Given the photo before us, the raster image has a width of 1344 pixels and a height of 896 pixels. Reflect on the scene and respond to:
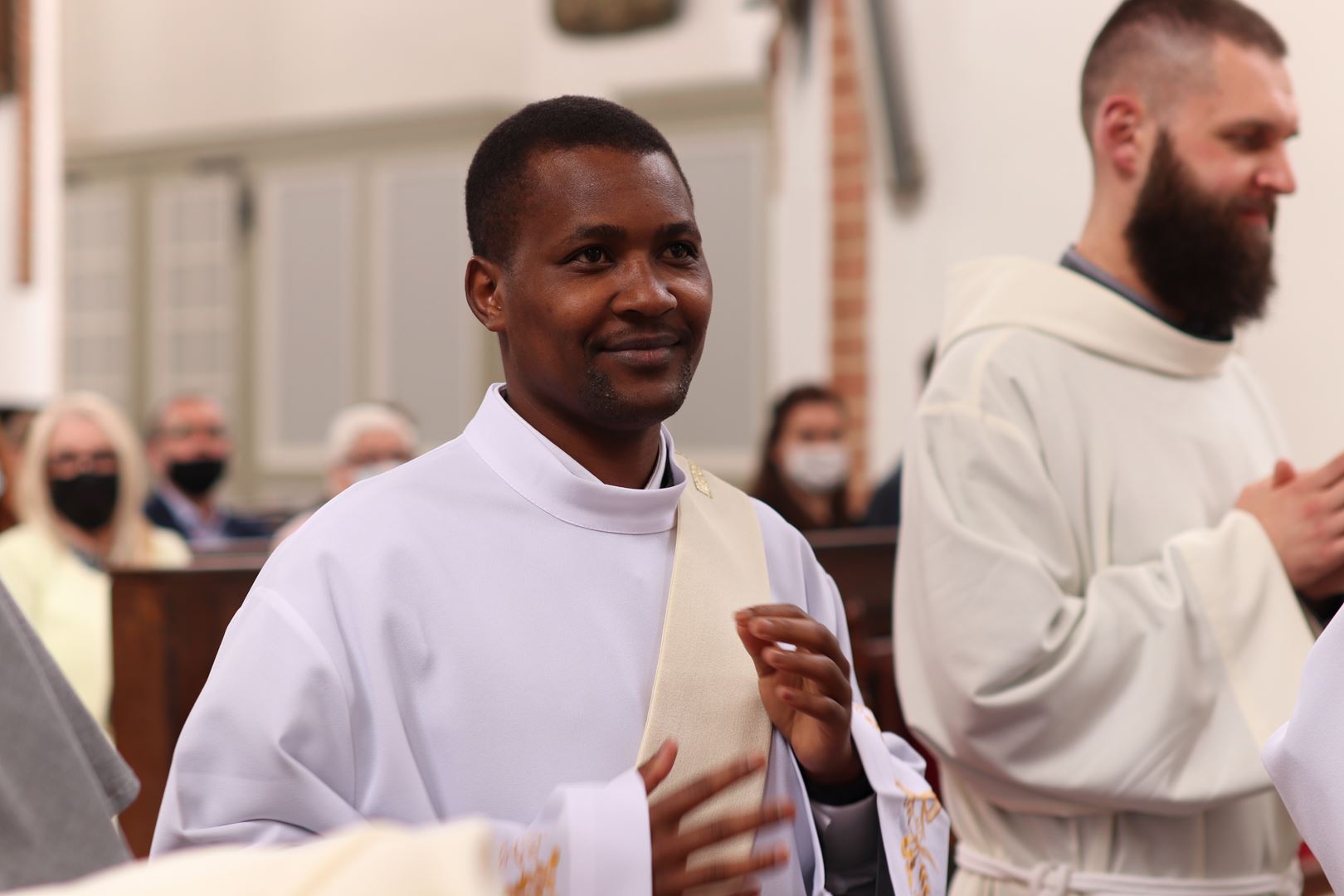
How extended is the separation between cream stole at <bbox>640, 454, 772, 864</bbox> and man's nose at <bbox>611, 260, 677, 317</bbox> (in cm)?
25

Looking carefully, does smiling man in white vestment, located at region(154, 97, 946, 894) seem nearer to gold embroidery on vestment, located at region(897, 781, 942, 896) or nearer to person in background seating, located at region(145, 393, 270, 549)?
gold embroidery on vestment, located at region(897, 781, 942, 896)

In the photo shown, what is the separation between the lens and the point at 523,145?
167cm

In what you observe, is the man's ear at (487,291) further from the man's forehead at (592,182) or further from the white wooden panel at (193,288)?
the white wooden panel at (193,288)

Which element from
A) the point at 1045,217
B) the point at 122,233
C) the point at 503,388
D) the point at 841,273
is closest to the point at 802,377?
the point at 841,273

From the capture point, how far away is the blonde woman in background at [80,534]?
4.52 m

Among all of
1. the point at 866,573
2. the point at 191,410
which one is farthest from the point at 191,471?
the point at 866,573

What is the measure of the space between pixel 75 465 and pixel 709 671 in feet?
12.3

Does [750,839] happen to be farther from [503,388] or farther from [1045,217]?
[1045,217]

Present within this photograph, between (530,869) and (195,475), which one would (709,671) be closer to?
(530,869)

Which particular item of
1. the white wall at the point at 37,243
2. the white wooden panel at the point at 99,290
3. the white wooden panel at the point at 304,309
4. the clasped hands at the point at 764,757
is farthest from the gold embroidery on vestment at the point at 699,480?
the white wooden panel at the point at 99,290

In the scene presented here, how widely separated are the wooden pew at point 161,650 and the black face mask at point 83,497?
5.12 feet

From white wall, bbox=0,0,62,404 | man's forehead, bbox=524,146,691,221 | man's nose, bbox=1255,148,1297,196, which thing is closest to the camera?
man's forehead, bbox=524,146,691,221

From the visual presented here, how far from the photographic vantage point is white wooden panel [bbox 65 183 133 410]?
12.8 meters

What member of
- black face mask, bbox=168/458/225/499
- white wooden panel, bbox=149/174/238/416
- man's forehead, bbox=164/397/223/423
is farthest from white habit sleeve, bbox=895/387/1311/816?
white wooden panel, bbox=149/174/238/416
